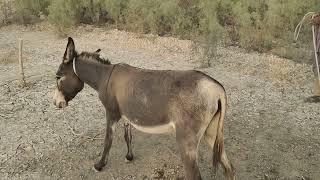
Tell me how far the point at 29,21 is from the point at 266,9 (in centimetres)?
638

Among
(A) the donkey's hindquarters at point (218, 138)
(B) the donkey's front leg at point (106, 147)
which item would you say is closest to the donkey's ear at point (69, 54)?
(B) the donkey's front leg at point (106, 147)

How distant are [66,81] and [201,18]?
5.63m

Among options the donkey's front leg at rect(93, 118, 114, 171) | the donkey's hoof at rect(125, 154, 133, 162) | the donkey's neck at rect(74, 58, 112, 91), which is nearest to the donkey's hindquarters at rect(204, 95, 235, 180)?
the donkey's front leg at rect(93, 118, 114, 171)

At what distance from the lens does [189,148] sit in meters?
4.36

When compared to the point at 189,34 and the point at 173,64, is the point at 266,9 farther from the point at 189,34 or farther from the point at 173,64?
the point at 173,64

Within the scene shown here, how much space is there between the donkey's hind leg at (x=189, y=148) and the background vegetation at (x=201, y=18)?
4569mm

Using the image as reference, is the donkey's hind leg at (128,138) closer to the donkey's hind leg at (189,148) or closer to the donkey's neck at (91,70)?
the donkey's neck at (91,70)

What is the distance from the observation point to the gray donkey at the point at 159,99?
4.27 m

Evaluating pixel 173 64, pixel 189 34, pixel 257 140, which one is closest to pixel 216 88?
pixel 257 140

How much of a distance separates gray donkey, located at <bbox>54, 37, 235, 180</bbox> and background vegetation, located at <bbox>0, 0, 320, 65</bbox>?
4.03m

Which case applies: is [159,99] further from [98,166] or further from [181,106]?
[98,166]

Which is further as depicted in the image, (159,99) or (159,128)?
(159,128)

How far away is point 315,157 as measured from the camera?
18.8 feet

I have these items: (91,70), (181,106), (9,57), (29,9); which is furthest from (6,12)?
(181,106)
